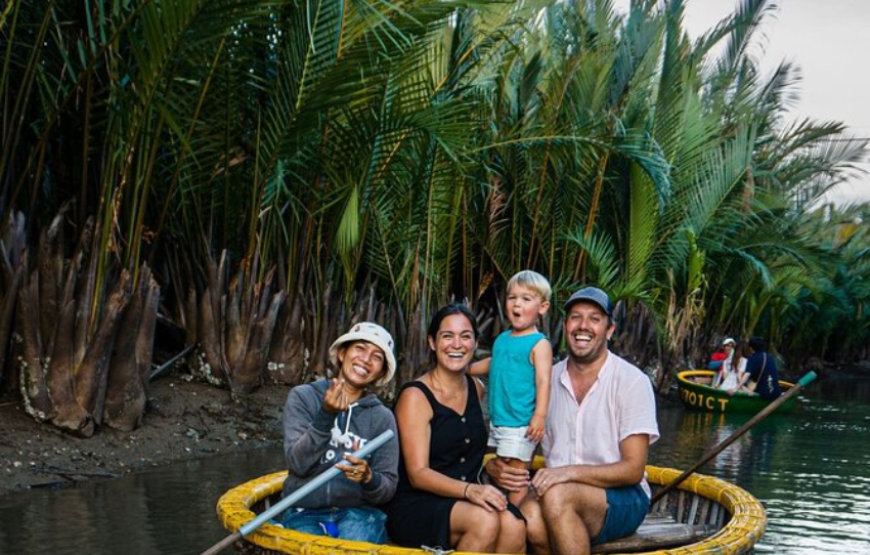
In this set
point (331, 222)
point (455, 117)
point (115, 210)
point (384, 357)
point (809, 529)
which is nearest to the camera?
point (384, 357)

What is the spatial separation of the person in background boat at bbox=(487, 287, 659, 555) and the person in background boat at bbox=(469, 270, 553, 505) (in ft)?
0.28

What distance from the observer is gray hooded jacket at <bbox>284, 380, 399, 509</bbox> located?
12.2 ft

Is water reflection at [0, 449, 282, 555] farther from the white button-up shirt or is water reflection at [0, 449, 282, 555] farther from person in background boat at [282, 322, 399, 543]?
the white button-up shirt

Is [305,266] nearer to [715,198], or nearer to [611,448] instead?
[611,448]

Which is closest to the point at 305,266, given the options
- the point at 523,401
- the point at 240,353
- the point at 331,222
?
the point at 331,222

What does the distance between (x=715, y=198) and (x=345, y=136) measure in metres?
8.43

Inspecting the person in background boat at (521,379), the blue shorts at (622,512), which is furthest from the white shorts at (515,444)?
the blue shorts at (622,512)

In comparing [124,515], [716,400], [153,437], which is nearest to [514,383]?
[124,515]

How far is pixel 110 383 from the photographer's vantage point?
310 inches

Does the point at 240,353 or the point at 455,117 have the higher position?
the point at 455,117

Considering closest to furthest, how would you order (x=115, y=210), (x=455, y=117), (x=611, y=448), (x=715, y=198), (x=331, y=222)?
(x=611, y=448) → (x=115, y=210) → (x=455, y=117) → (x=331, y=222) → (x=715, y=198)

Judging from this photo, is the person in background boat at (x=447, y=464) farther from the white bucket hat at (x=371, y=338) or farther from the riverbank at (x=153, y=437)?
the riverbank at (x=153, y=437)

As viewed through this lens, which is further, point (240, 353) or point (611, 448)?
point (240, 353)

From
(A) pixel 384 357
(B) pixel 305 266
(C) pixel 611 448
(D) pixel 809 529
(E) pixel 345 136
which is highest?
(E) pixel 345 136
